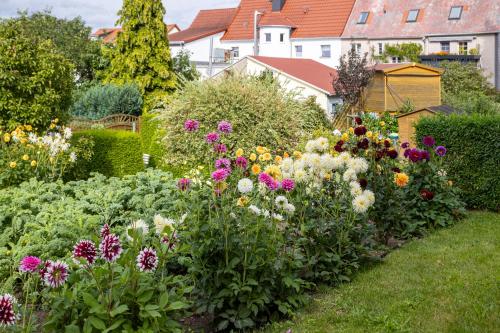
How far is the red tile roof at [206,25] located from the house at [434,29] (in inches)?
448

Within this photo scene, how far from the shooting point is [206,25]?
5056 centimetres

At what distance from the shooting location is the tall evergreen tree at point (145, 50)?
2861 centimetres

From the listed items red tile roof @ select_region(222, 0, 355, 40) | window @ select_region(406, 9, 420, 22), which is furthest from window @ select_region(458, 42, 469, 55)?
red tile roof @ select_region(222, 0, 355, 40)

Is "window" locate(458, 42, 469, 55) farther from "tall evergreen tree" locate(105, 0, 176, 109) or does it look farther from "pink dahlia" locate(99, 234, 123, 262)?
"pink dahlia" locate(99, 234, 123, 262)

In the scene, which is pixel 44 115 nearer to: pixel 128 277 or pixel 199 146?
pixel 199 146

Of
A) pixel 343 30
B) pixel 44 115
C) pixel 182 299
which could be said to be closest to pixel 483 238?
pixel 182 299

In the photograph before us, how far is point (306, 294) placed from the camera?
5.33 m

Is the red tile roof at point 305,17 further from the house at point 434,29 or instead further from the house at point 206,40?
the house at point 206,40

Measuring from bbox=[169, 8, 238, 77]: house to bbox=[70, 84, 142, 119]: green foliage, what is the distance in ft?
49.9

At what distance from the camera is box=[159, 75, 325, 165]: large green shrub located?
11.8m

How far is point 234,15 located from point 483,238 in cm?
4275

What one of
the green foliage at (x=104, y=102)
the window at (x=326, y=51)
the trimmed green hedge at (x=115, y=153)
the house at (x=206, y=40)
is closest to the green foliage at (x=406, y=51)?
the window at (x=326, y=51)

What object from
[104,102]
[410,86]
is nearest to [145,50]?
[104,102]

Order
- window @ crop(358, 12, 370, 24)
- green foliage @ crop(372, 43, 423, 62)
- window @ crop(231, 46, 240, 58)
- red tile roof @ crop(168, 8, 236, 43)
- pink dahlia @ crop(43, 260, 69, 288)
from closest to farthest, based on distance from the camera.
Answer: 1. pink dahlia @ crop(43, 260, 69, 288)
2. green foliage @ crop(372, 43, 423, 62)
3. window @ crop(358, 12, 370, 24)
4. window @ crop(231, 46, 240, 58)
5. red tile roof @ crop(168, 8, 236, 43)
